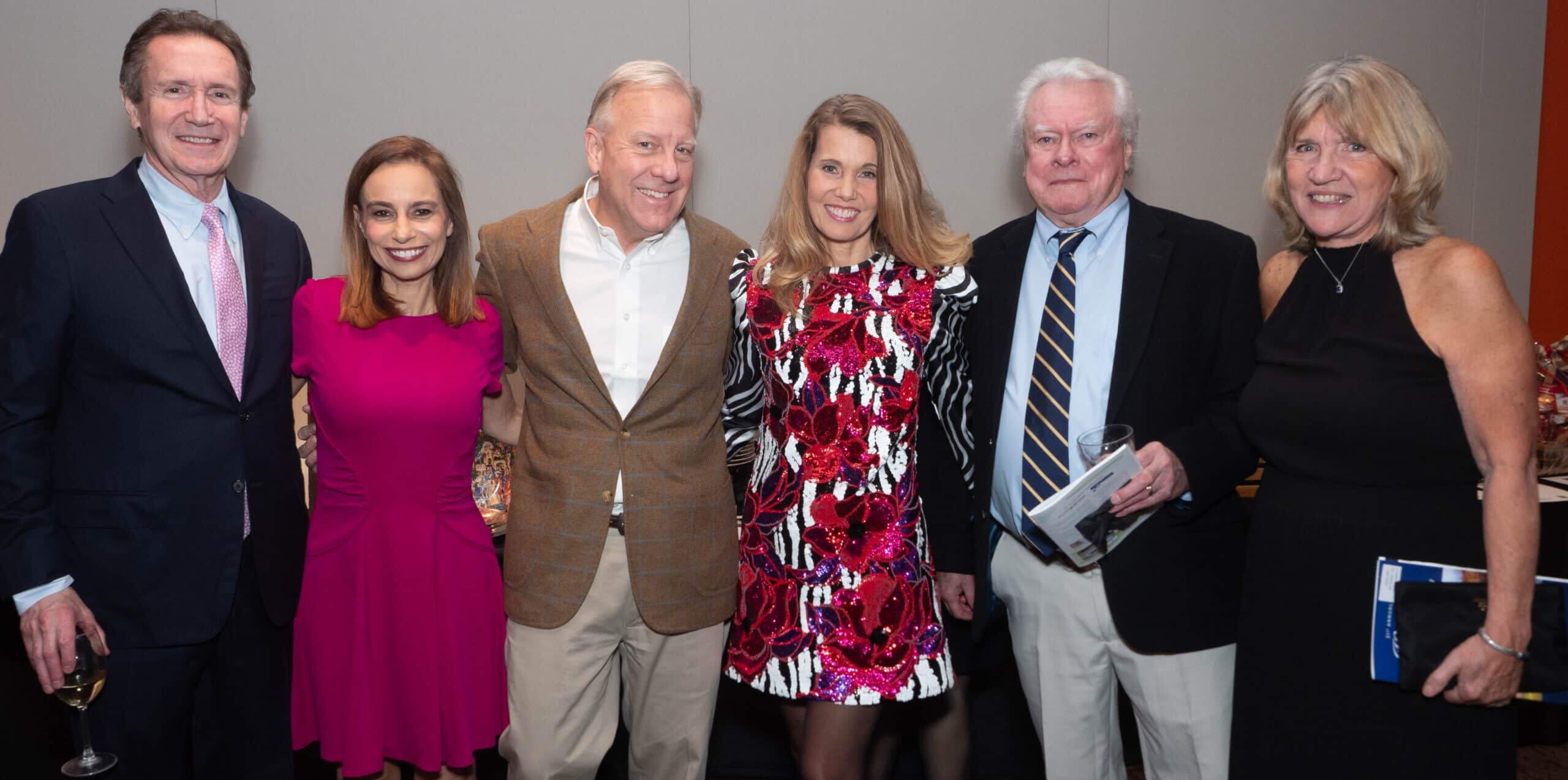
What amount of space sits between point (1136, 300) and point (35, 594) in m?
2.13

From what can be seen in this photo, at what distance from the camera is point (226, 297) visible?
2.20m

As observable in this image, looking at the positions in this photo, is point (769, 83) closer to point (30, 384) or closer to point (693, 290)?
point (693, 290)

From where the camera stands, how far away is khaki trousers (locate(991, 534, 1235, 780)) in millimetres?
2188

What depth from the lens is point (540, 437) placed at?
2.33 m

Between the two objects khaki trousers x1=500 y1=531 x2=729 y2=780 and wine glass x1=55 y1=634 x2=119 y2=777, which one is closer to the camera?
wine glass x1=55 y1=634 x2=119 y2=777

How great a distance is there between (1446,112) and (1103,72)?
3437mm

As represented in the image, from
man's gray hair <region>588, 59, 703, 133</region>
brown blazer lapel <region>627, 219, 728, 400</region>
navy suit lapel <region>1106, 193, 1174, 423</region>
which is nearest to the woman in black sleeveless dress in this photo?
navy suit lapel <region>1106, 193, 1174, 423</region>

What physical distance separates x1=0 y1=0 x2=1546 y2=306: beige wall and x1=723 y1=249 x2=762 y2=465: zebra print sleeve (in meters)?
1.67

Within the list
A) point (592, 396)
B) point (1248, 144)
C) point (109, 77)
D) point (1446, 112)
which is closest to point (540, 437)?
point (592, 396)

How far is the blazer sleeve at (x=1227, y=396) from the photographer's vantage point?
6.97ft

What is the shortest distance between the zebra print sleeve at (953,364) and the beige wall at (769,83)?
188 centimetres

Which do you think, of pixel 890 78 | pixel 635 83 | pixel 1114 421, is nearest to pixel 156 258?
pixel 635 83

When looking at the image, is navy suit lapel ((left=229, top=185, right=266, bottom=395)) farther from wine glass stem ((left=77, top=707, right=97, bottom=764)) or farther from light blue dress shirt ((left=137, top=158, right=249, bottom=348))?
wine glass stem ((left=77, top=707, right=97, bottom=764))

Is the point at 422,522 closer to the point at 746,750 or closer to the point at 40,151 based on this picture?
the point at 746,750
